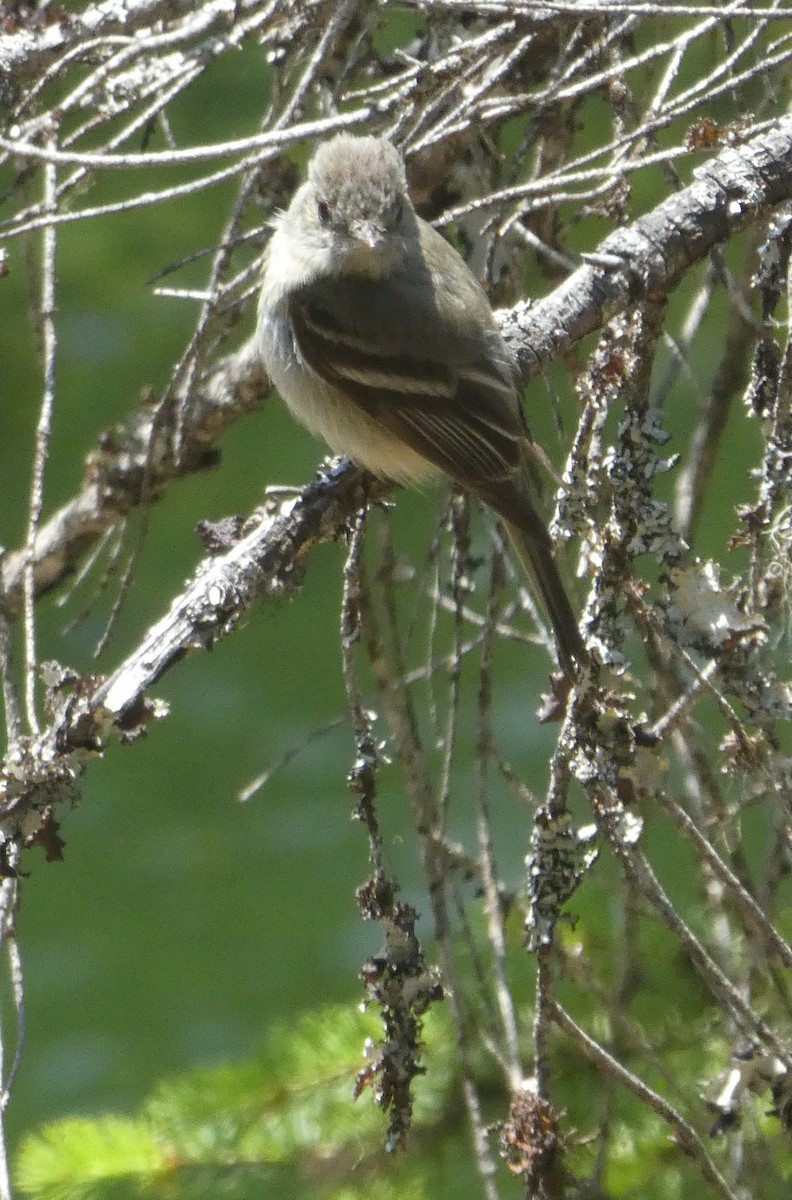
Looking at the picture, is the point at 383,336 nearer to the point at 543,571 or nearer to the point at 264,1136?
the point at 543,571

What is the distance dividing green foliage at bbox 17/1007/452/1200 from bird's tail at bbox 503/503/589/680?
1.07m

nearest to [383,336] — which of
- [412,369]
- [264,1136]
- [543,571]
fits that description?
[412,369]

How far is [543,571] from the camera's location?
9.86ft

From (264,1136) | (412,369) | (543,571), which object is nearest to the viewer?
(543,571)

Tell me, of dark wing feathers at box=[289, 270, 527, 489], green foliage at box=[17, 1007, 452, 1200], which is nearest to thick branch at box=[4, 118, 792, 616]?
dark wing feathers at box=[289, 270, 527, 489]

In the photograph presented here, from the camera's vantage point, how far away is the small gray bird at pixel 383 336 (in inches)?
127

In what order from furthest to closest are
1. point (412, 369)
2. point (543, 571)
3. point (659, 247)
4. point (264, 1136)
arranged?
1. point (412, 369)
2. point (264, 1136)
3. point (543, 571)
4. point (659, 247)

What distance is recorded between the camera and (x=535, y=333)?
2.77 m

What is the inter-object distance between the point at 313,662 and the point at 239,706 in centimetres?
34

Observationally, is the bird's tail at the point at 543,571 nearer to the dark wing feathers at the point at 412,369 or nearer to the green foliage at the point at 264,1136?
the dark wing feathers at the point at 412,369

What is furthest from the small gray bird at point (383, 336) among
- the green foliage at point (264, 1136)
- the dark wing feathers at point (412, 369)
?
the green foliage at point (264, 1136)

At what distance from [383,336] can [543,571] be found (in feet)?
2.67

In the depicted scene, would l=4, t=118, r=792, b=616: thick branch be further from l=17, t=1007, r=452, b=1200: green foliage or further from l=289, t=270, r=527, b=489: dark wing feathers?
l=17, t=1007, r=452, b=1200: green foliage

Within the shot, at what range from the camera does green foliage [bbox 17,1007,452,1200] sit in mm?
3271
